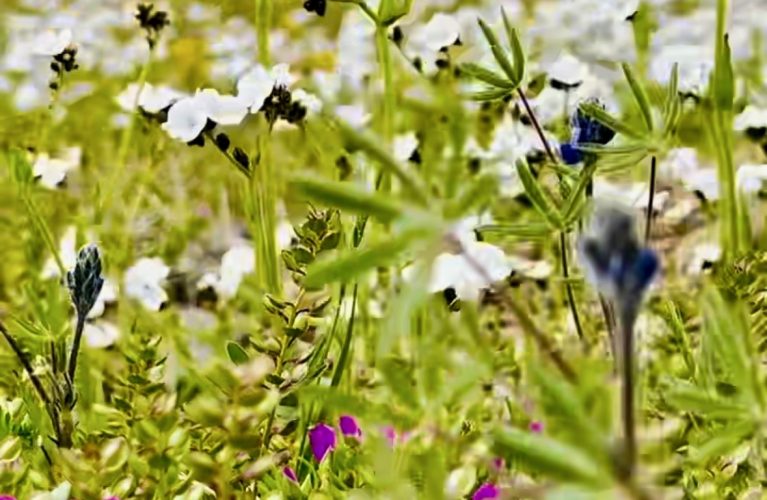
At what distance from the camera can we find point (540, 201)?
25.2 inches

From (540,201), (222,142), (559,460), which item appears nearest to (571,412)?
(559,460)

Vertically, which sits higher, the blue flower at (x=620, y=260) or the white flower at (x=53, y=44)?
the blue flower at (x=620, y=260)

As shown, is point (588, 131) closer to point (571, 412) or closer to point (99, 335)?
point (571, 412)

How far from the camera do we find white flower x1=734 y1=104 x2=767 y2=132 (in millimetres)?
1236

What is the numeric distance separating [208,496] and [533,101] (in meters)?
0.72

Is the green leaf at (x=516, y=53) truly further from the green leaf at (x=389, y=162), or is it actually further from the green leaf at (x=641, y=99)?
the green leaf at (x=389, y=162)

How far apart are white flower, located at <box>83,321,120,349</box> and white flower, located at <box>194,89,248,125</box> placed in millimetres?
278

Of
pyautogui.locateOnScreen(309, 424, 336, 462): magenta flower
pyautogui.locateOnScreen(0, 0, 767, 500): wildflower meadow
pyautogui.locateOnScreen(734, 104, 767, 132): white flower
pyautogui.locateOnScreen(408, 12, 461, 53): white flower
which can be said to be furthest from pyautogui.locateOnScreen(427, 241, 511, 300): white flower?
pyautogui.locateOnScreen(408, 12, 461, 53): white flower

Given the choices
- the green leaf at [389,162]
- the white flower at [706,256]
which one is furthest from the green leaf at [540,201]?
the white flower at [706,256]

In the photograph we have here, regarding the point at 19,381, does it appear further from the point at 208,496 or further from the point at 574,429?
the point at 574,429

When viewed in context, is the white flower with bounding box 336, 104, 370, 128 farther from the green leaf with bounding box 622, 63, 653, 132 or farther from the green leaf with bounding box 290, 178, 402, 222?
the green leaf with bounding box 290, 178, 402, 222

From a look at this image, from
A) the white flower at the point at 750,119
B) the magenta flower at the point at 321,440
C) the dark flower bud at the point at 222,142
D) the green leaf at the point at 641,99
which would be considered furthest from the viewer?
the white flower at the point at 750,119

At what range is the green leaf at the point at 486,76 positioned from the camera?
761 millimetres

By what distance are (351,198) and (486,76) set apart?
37cm
